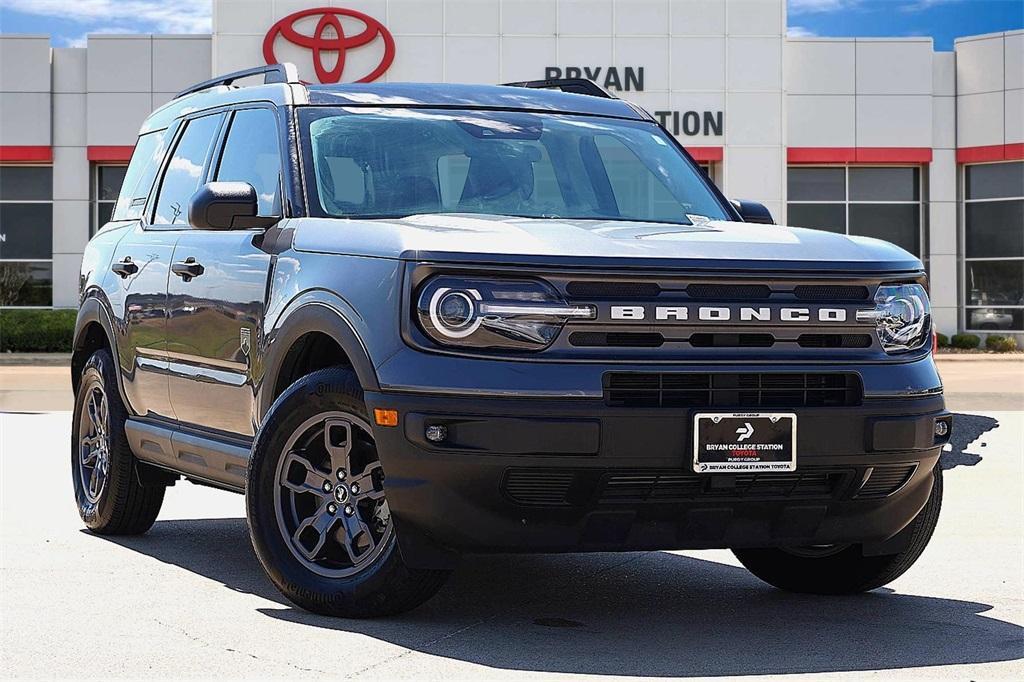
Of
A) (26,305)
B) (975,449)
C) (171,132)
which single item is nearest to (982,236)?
(26,305)

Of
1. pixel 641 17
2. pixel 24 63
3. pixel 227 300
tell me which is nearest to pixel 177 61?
pixel 24 63

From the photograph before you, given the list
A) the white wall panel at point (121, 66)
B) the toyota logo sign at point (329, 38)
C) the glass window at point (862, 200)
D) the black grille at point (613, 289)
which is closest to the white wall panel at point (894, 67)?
the glass window at point (862, 200)

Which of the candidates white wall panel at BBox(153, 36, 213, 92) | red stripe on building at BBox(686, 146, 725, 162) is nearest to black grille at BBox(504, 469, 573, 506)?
red stripe on building at BBox(686, 146, 725, 162)

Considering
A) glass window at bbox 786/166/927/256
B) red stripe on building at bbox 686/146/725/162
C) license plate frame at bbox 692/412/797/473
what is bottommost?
license plate frame at bbox 692/412/797/473

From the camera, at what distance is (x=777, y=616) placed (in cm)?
592

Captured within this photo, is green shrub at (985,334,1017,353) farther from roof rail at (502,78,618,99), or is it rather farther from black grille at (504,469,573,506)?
black grille at (504,469,573,506)

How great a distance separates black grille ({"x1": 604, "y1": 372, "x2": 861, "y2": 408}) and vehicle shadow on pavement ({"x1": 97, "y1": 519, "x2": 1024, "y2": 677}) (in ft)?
2.61

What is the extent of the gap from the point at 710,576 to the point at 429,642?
78.3 inches

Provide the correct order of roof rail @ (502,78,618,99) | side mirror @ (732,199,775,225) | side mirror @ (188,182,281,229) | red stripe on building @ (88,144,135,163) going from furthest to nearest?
red stripe on building @ (88,144,135,163)
roof rail @ (502,78,618,99)
side mirror @ (732,199,775,225)
side mirror @ (188,182,281,229)

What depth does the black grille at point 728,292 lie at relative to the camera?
16.9ft

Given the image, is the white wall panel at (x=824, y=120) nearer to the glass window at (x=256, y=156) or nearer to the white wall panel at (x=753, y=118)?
the white wall panel at (x=753, y=118)

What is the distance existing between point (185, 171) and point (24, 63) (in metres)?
35.0

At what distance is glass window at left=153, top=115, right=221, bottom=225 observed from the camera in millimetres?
7352

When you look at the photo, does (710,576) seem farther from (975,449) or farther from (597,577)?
(975,449)
